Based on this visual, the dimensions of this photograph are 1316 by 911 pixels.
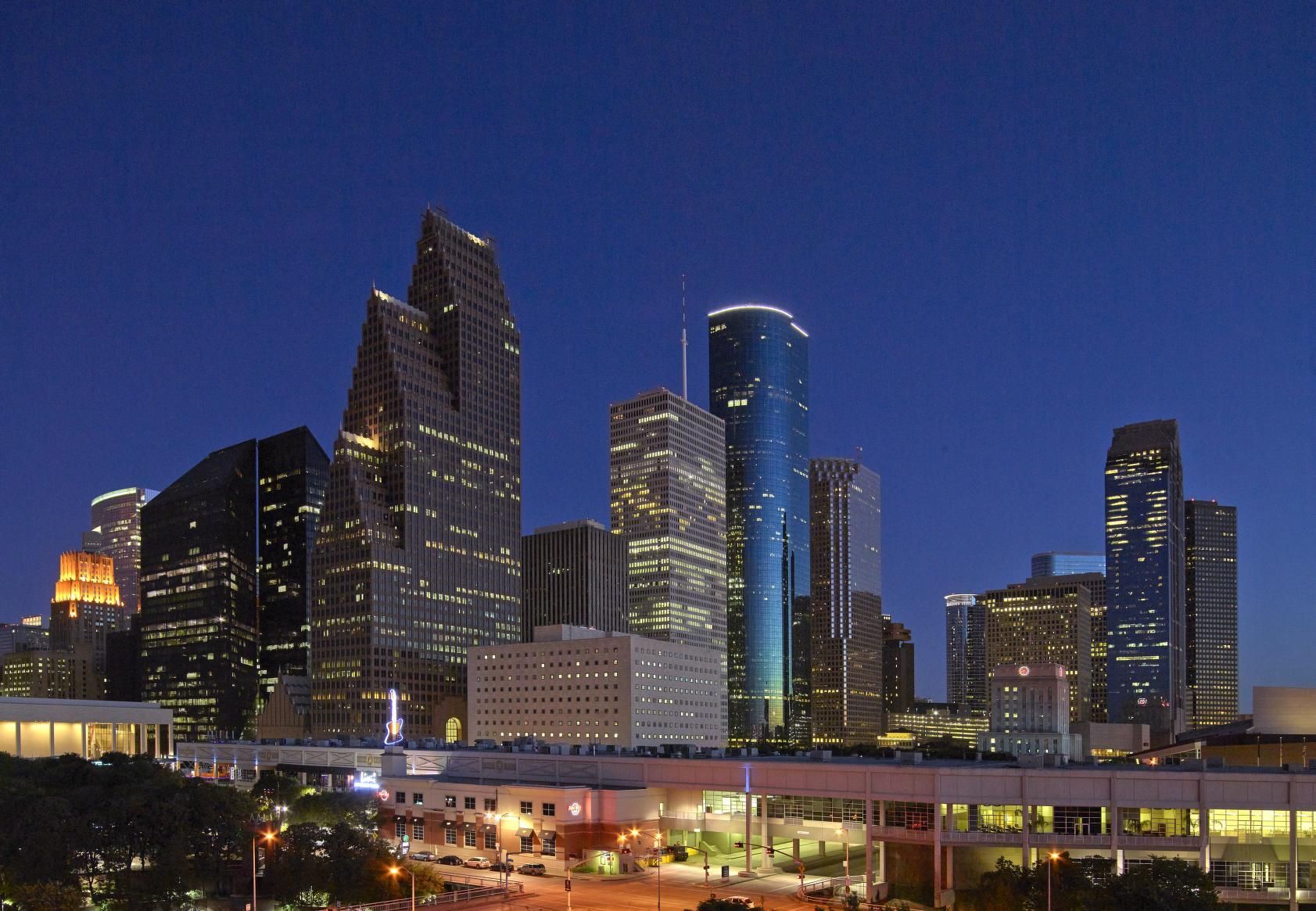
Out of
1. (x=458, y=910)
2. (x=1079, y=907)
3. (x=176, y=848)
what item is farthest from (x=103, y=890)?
(x=1079, y=907)

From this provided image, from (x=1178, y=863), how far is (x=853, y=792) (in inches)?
1013

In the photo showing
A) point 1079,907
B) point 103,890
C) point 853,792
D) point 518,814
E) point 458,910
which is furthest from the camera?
point 518,814

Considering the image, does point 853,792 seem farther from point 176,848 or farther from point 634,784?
point 176,848

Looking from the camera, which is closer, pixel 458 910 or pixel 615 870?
pixel 458 910

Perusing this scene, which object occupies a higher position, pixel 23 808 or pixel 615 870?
pixel 23 808

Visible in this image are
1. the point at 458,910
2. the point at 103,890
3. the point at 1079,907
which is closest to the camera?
the point at 1079,907

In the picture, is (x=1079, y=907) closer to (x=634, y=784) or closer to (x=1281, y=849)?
(x=1281, y=849)

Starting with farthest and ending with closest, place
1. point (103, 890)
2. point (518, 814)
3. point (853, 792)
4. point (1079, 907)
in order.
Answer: point (518, 814) → point (853, 792) → point (103, 890) → point (1079, 907)

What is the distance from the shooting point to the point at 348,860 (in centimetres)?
8969

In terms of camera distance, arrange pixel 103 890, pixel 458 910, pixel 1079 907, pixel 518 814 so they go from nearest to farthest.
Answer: pixel 1079 907, pixel 458 910, pixel 103 890, pixel 518 814

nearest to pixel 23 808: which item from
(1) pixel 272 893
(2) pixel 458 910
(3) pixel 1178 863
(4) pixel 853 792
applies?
(1) pixel 272 893

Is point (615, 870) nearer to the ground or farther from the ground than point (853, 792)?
nearer to the ground

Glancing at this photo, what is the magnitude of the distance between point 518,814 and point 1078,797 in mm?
48138

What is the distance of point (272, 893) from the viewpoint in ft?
306
